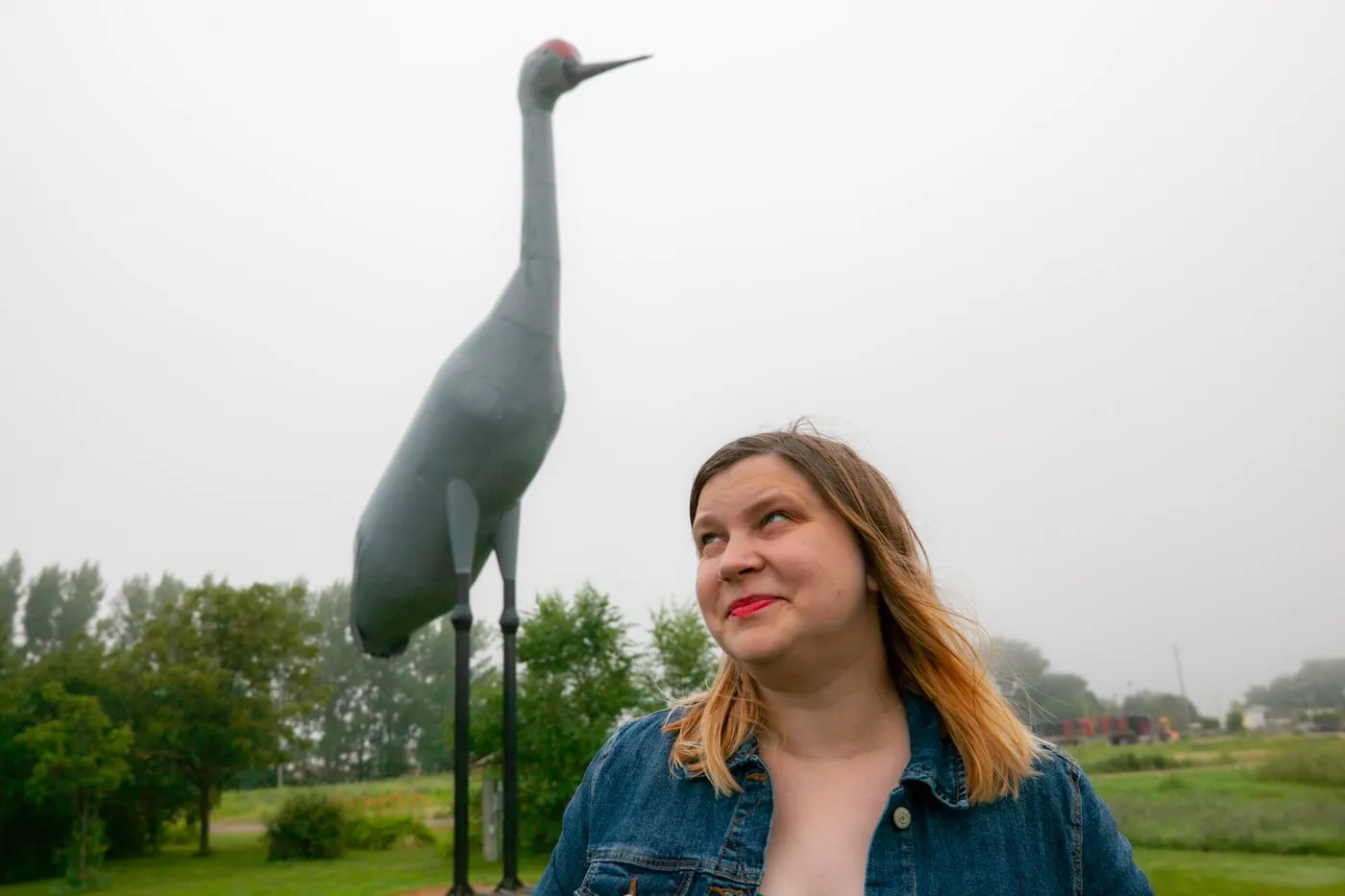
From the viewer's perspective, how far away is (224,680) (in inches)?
419

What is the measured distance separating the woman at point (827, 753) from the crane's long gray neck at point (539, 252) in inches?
169

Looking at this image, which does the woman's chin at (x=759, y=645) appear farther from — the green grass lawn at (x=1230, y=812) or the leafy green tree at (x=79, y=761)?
the leafy green tree at (x=79, y=761)

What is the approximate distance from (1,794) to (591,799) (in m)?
10.7

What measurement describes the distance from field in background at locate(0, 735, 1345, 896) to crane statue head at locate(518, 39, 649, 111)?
5.20 meters

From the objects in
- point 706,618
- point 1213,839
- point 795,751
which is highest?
point 706,618

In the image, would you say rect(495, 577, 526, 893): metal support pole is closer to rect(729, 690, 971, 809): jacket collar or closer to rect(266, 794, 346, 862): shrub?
rect(729, 690, 971, 809): jacket collar

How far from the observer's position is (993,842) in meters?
1.08

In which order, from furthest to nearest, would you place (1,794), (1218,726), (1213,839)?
(1,794)
(1218,726)
(1213,839)

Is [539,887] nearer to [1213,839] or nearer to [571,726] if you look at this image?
[1213,839]

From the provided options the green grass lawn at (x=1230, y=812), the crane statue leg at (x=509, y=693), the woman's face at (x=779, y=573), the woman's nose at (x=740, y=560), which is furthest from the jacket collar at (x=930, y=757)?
the green grass lawn at (x=1230, y=812)

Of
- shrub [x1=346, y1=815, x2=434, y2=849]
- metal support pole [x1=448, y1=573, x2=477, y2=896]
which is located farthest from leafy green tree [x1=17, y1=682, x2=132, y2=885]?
metal support pole [x1=448, y1=573, x2=477, y2=896]

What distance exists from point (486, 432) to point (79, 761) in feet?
20.4

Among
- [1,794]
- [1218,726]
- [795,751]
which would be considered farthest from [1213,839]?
[1,794]

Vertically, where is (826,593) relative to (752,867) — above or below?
above
